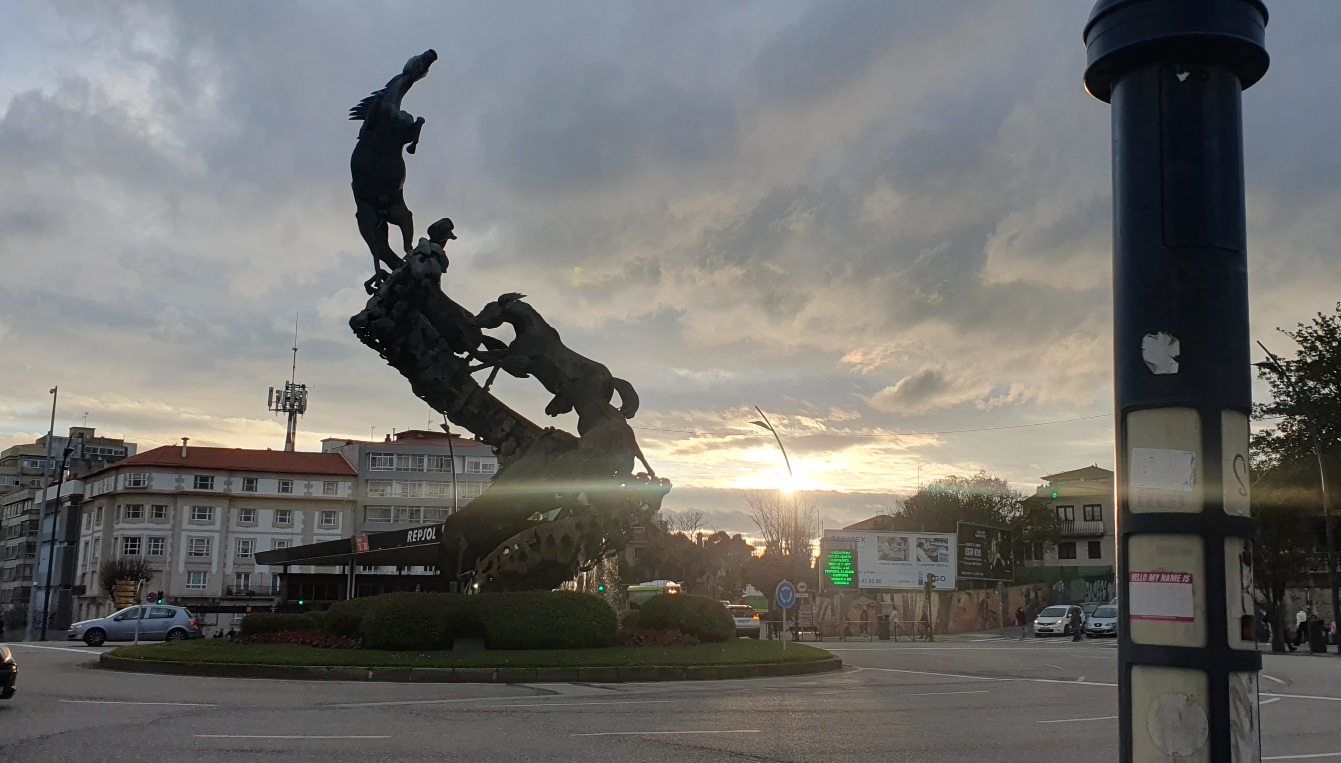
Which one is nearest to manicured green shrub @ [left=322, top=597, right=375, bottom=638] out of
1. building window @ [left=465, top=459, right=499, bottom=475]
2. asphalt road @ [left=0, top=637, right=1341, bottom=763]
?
asphalt road @ [left=0, top=637, right=1341, bottom=763]

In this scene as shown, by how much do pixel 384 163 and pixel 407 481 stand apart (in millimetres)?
75951

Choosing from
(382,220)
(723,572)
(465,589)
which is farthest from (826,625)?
(382,220)

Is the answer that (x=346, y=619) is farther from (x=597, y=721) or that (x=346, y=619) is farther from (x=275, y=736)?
(x=275, y=736)

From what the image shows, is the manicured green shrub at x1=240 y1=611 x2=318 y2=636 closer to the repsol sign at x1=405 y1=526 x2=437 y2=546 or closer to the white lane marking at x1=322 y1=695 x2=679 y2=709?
the repsol sign at x1=405 y1=526 x2=437 y2=546

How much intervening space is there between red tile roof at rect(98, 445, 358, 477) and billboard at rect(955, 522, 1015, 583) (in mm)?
59949

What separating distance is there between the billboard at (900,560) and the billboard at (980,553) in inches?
22.5

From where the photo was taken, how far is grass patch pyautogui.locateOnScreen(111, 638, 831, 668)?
19.7 meters

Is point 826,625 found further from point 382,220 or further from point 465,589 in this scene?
point 382,220

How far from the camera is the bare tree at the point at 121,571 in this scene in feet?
267

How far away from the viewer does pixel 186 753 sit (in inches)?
372

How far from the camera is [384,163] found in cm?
2567

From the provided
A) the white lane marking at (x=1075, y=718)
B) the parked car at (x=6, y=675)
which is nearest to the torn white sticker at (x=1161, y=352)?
the white lane marking at (x=1075, y=718)

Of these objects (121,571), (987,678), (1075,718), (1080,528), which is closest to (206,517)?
(121,571)

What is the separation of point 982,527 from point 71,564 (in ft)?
267
